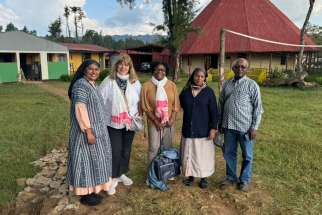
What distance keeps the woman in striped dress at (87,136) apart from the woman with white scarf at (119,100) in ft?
0.78

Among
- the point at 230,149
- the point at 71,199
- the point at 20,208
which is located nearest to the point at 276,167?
the point at 230,149

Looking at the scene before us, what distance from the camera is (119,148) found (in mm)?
3650

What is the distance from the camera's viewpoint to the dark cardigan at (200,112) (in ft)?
11.6

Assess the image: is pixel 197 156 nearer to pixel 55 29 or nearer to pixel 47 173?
pixel 47 173

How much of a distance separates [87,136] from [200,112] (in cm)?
132

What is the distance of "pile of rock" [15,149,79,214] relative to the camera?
3457mm

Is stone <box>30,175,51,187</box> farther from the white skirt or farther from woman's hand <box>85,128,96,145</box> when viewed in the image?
the white skirt

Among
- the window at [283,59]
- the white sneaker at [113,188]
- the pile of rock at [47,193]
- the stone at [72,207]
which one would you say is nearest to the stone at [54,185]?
the pile of rock at [47,193]

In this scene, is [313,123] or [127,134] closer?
[127,134]

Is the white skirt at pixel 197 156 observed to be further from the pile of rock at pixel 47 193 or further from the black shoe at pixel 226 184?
the pile of rock at pixel 47 193

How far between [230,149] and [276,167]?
1278 mm

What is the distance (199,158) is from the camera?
366 centimetres

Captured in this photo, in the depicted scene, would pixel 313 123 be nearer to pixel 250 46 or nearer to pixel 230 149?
pixel 230 149

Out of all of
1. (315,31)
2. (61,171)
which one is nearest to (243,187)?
(61,171)
